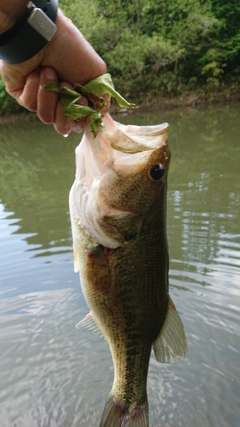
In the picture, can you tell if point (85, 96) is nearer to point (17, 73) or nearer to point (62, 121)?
point (62, 121)

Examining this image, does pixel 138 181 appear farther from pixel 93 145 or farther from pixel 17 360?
pixel 17 360

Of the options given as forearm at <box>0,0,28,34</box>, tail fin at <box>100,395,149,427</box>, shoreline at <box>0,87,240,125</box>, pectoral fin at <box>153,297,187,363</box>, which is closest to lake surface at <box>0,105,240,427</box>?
tail fin at <box>100,395,149,427</box>

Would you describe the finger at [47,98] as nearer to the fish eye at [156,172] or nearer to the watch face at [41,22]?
the watch face at [41,22]

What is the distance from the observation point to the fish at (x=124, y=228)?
1.90 meters

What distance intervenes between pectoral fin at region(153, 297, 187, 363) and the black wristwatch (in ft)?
4.41

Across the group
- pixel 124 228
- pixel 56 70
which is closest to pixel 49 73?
pixel 56 70

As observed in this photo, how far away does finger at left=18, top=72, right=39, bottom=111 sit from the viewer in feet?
5.96

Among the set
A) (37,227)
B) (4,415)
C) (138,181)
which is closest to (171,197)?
(37,227)

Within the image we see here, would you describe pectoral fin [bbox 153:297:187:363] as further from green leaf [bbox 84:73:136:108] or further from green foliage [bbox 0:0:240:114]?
green foliage [bbox 0:0:240:114]

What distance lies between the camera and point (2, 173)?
1181 centimetres

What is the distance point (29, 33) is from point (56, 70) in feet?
0.71

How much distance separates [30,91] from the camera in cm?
185

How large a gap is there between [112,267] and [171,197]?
5.67 metres

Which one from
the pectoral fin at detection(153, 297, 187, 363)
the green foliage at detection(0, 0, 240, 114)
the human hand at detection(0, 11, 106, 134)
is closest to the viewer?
the human hand at detection(0, 11, 106, 134)
